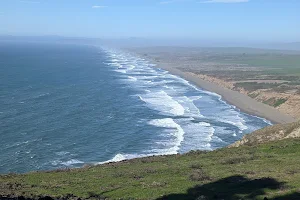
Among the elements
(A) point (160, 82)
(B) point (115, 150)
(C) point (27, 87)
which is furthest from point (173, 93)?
(B) point (115, 150)

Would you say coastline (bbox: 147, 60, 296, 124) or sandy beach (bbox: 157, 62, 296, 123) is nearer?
coastline (bbox: 147, 60, 296, 124)

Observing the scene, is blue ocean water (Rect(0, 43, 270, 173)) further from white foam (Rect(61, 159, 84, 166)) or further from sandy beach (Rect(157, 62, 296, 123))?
sandy beach (Rect(157, 62, 296, 123))

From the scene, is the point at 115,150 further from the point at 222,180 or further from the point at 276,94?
the point at 276,94

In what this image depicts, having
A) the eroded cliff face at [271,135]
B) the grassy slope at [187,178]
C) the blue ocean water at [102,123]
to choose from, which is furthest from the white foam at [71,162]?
the eroded cliff face at [271,135]

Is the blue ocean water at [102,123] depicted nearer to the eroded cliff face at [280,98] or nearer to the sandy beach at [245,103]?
the sandy beach at [245,103]

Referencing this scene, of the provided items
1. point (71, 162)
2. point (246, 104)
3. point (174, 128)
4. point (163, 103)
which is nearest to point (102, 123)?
point (174, 128)

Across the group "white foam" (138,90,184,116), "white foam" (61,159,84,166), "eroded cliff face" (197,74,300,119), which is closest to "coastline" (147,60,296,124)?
"eroded cliff face" (197,74,300,119)
